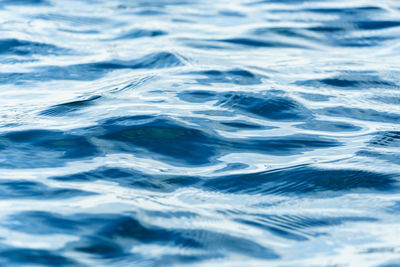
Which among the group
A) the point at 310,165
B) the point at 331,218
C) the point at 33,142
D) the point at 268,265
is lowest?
the point at 268,265

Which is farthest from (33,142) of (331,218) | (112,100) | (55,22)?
(55,22)

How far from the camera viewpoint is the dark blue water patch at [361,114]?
448cm

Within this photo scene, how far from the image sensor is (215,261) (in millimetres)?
2609

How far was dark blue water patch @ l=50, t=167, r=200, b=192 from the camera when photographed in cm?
332

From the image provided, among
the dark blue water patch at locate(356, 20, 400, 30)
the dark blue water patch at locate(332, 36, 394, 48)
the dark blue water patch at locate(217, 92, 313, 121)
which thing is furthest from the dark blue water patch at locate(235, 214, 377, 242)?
the dark blue water patch at locate(356, 20, 400, 30)

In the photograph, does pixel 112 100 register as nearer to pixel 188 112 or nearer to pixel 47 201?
pixel 188 112

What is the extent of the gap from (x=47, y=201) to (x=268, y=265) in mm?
1075

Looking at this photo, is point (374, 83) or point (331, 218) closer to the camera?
point (331, 218)

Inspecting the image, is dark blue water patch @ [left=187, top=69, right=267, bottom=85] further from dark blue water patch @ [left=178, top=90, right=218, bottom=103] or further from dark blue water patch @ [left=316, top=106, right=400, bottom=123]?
dark blue water patch @ [left=316, top=106, right=400, bottom=123]

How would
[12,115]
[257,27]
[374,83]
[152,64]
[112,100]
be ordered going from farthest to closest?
1. [257,27]
2. [152,64]
3. [374,83]
4. [112,100]
5. [12,115]

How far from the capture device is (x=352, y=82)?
17.4 feet

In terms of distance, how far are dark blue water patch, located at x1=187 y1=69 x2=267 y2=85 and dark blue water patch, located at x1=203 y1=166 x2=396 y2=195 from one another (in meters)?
1.75

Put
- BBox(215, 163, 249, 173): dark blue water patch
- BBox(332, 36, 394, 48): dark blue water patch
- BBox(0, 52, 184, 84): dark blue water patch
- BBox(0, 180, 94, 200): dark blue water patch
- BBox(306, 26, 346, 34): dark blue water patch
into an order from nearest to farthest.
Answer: BBox(0, 180, 94, 200): dark blue water patch, BBox(215, 163, 249, 173): dark blue water patch, BBox(0, 52, 184, 84): dark blue water patch, BBox(332, 36, 394, 48): dark blue water patch, BBox(306, 26, 346, 34): dark blue water patch

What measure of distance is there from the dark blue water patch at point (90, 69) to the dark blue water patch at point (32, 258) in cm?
286
